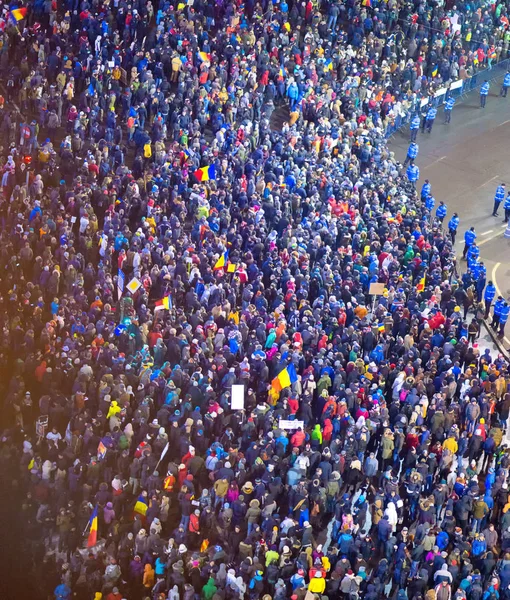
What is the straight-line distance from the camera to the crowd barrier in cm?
5738

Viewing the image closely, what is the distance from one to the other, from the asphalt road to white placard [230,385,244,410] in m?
15.7

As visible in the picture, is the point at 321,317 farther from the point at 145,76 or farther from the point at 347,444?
the point at 145,76

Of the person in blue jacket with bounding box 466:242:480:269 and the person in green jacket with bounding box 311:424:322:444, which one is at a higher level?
the person in blue jacket with bounding box 466:242:480:269

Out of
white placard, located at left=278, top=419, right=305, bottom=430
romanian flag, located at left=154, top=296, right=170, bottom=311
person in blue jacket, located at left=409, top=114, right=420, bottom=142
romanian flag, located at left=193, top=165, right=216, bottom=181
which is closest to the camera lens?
white placard, located at left=278, top=419, right=305, bottom=430

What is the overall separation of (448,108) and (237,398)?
29.2 meters

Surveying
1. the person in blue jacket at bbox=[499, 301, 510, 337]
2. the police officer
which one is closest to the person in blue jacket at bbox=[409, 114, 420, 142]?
the police officer

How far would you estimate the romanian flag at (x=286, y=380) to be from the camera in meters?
35.9

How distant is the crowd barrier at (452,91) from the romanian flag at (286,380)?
73.8 feet

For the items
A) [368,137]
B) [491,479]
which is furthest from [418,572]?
[368,137]

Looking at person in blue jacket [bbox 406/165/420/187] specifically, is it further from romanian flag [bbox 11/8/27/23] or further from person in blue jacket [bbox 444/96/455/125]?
romanian flag [bbox 11/8/27/23]

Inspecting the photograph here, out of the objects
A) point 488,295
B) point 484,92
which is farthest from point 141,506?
point 484,92

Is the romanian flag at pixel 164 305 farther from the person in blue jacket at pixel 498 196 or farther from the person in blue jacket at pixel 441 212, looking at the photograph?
the person in blue jacket at pixel 498 196

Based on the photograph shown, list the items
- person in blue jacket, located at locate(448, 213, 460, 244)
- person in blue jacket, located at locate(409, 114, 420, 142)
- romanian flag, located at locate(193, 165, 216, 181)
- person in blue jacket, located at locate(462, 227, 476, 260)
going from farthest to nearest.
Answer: person in blue jacket, located at locate(409, 114, 420, 142) < person in blue jacket, located at locate(448, 213, 460, 244) < person in blue jacket, located at locate(462, 227, 476, 260) < romanian flag, located at locate(193, 165, 216, 181)

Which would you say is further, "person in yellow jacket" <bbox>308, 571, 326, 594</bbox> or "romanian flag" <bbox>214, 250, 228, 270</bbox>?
"romanian flag" <bbox>214, 250, 228, 270</bbox>
